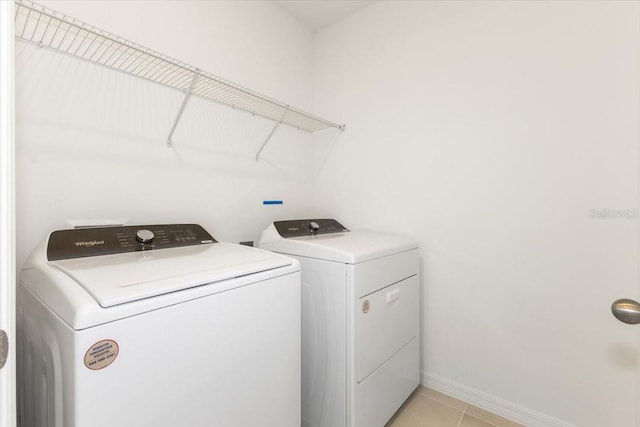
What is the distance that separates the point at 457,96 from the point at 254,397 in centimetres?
185

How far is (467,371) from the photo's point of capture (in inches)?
67.0

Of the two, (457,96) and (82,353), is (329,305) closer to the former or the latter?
(82,353)

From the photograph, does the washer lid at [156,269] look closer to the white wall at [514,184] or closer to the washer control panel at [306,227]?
the washer control panel at [306,227]

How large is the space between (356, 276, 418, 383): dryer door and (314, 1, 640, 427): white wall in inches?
9.3

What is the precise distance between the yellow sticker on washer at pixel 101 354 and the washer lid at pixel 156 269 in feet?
0.29

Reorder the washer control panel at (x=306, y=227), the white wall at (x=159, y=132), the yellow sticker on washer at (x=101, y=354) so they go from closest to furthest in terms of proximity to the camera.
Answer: the yellow sticker on washer at (x=101, y=354) < the white wall at (x=159, y=132) < the washer control panel at (x=306, y=227)

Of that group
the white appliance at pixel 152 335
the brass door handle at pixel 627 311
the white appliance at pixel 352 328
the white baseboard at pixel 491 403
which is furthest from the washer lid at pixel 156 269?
the white baseboard at pixel 491 403

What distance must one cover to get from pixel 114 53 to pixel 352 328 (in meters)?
1.61

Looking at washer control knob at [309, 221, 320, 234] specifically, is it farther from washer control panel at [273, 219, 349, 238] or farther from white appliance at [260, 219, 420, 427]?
white appliance at [260, 219, 420, 427]

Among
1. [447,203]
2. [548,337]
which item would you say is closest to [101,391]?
[447,203]

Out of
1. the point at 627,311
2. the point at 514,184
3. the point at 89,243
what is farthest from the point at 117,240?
the point at 514,184

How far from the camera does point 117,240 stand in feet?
3.68

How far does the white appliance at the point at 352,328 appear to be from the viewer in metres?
1.30

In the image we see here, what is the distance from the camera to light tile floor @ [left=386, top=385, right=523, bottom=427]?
5.06 feet
